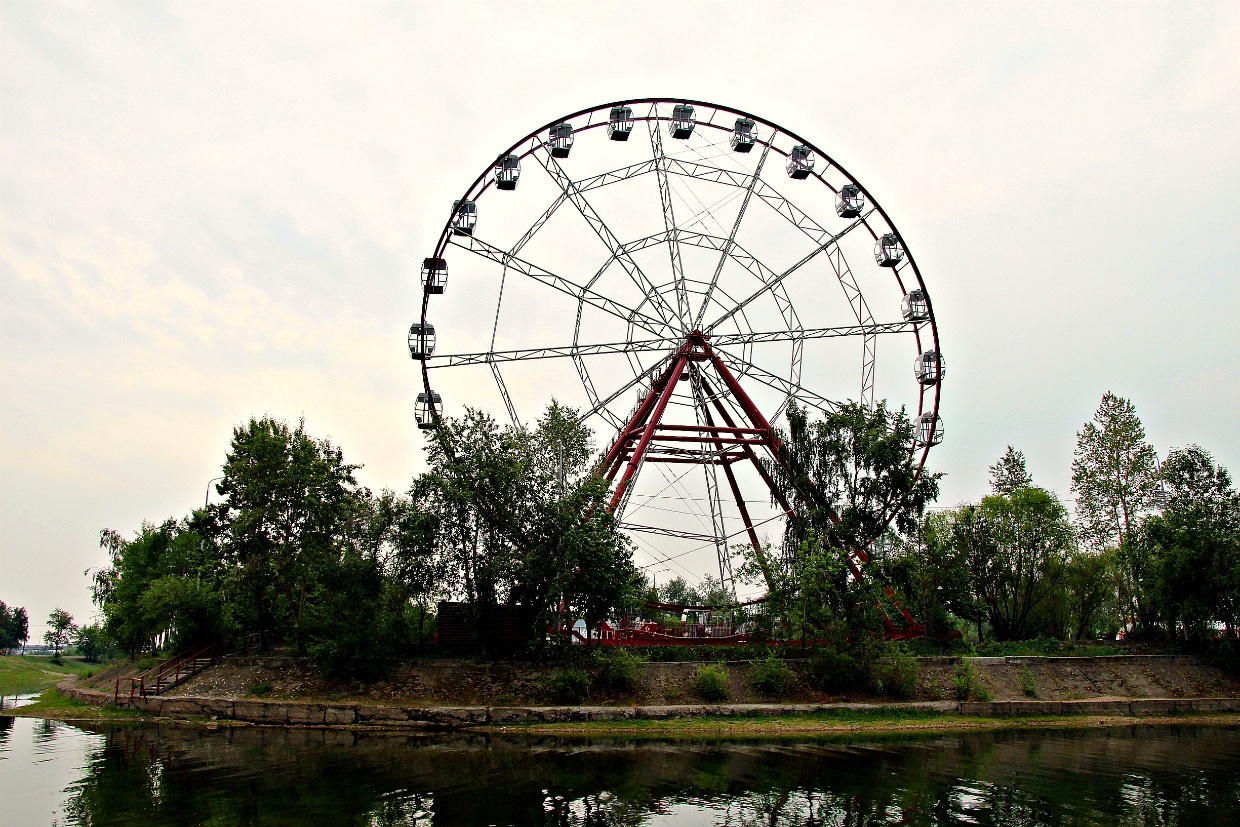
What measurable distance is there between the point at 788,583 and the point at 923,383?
10.7m

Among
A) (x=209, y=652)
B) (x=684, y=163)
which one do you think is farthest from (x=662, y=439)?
(x=209, y=652)

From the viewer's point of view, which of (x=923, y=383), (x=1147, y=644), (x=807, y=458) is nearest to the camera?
(x=807, y=458)

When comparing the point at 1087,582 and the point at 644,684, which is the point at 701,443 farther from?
the point at 1087,582

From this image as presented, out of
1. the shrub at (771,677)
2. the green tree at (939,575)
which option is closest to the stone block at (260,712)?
the shrub at (771,677)

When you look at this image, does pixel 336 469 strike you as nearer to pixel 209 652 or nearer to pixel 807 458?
pixel 209 652

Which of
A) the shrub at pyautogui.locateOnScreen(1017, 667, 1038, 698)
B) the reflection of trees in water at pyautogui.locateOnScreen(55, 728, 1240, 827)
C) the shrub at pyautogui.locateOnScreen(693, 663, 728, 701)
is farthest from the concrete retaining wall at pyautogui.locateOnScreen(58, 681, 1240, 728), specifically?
the reflection of trees in water at pyautogui.locateOnScreen(55, 728, 1240, 827)

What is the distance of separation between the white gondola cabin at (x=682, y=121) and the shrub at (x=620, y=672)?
737 inches

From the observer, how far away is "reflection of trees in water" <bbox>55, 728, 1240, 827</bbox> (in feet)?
47.6

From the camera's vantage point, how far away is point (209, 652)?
34.8 metres

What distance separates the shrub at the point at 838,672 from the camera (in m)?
30.2

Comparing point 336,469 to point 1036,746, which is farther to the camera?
point 336,469

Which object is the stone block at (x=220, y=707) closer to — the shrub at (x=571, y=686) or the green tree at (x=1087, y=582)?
the shrub at (x=571, y=686)

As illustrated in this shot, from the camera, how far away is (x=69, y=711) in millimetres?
30281

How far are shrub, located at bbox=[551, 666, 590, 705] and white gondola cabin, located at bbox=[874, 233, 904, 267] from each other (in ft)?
65.2
